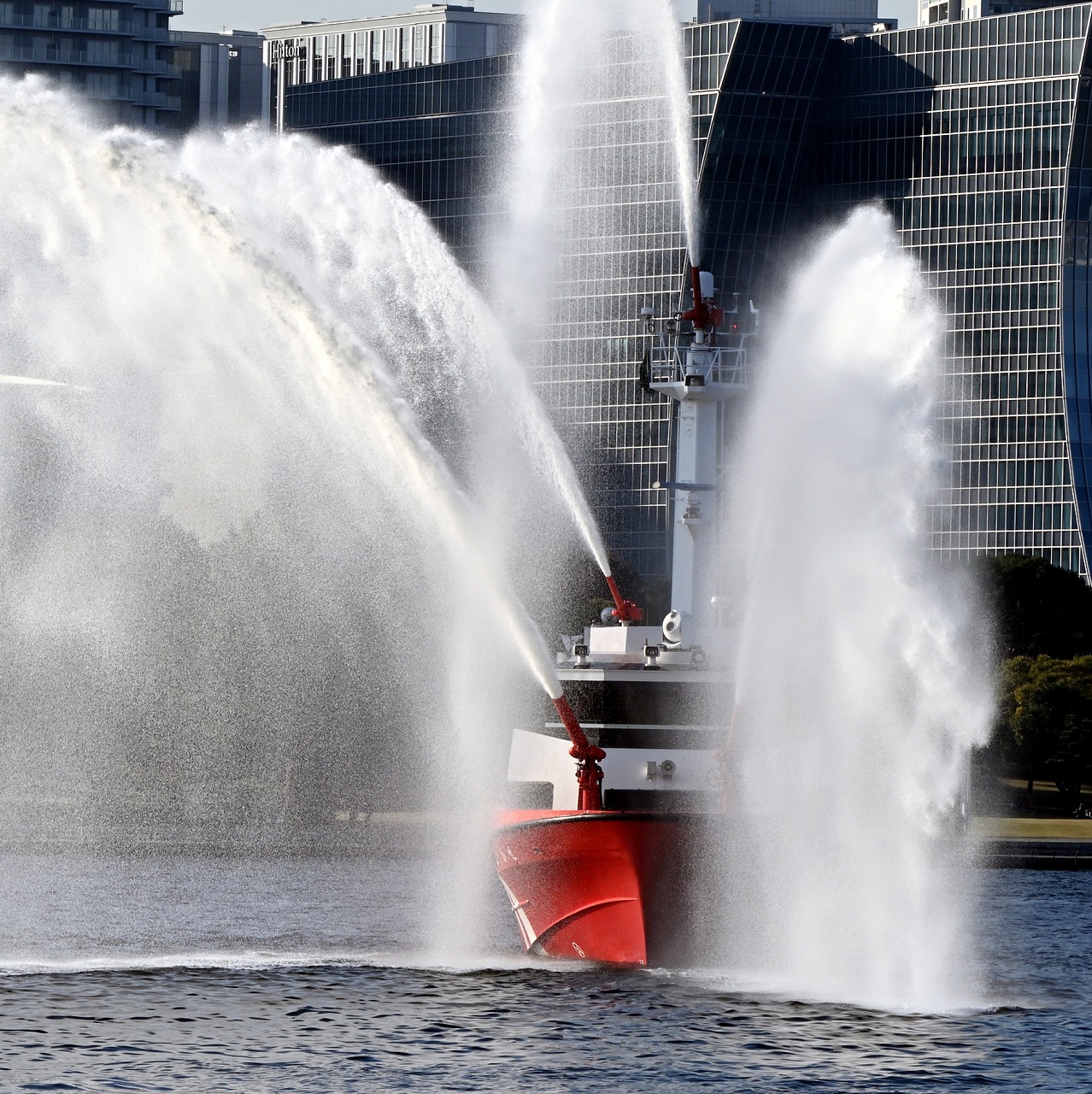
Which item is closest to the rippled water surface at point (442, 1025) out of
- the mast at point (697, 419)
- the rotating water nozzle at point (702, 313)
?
the mast at point (697, 419)

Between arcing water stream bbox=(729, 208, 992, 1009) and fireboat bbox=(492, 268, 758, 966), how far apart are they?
90 cm

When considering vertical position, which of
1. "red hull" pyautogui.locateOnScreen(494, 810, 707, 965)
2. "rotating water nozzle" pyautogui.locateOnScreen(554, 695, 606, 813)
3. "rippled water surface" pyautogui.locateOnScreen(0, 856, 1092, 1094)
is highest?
"rotating water nozzle" pyautogui.locateOnScreen(554, 695, 606, 813)

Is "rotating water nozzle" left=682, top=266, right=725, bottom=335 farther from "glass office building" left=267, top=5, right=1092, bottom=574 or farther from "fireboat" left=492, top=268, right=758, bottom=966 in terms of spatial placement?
"glass office building" left=267, top=5, right=1092, bottom=574

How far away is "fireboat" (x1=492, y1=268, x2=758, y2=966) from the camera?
131 ft

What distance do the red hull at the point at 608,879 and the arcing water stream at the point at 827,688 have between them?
3.69ft

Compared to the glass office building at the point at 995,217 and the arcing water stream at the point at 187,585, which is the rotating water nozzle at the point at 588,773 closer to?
the arcing water stream at the point at 187,585

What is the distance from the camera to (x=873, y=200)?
164625 mm

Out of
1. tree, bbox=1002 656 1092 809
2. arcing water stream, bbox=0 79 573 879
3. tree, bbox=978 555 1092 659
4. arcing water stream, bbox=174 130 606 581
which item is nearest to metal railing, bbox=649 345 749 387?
arcing water stream, bbox=174 130 606 581

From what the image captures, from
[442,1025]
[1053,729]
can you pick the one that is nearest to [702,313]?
[442,1025]

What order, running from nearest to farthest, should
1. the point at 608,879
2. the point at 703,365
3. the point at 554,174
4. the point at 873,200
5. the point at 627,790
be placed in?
the point at 608,879, the point at 627,790, the point at 703,365, the point at 554,174, the point at 873,200

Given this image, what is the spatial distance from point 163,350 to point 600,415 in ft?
296

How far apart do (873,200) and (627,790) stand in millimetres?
127183

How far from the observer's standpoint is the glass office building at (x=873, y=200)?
521ft

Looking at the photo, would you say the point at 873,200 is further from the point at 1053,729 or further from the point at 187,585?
the point at 187,585
